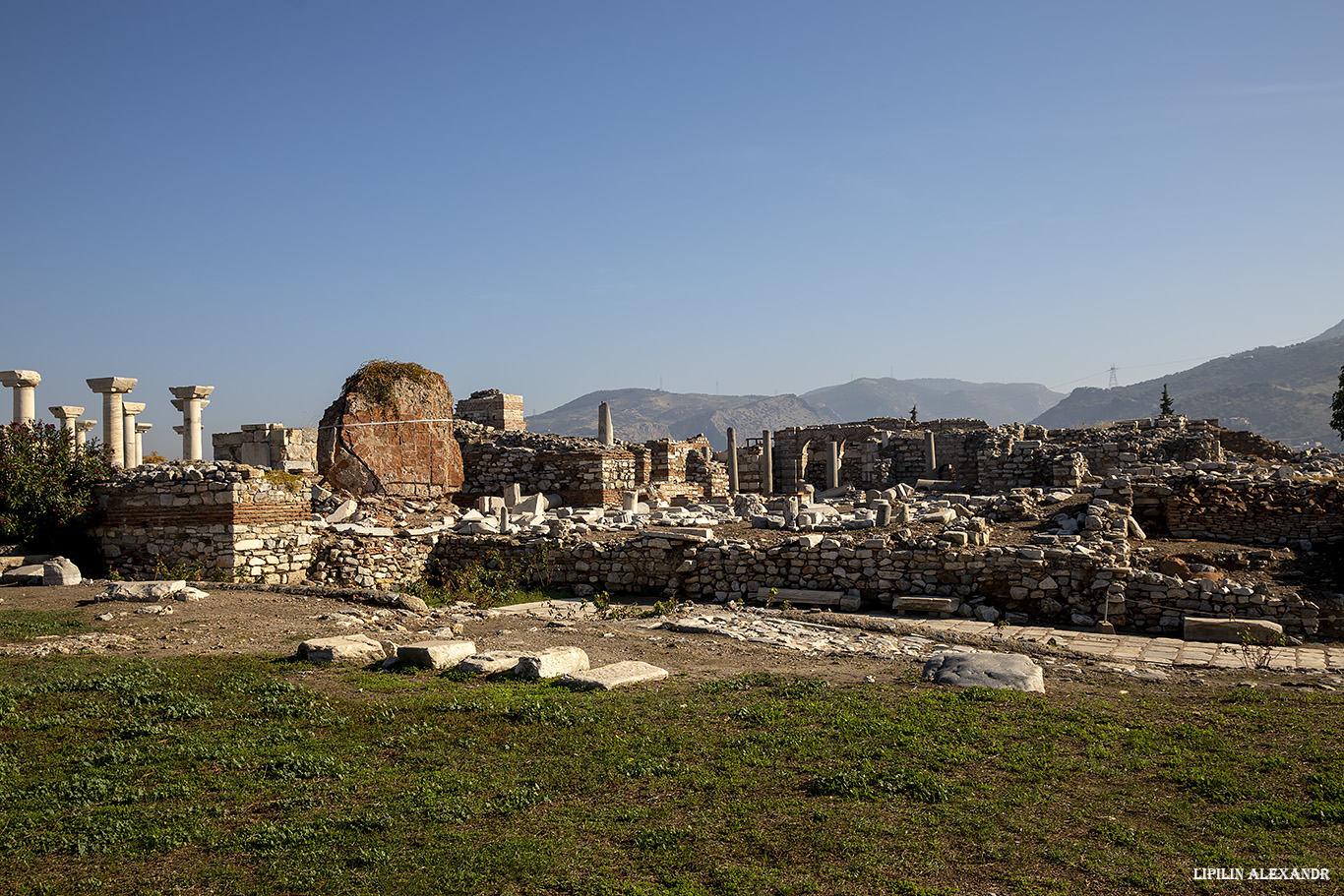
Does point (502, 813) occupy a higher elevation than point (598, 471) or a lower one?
lower

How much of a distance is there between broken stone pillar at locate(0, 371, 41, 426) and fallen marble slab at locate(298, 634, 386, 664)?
1903cm

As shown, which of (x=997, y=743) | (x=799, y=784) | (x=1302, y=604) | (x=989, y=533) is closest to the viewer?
(x=799, y=784)

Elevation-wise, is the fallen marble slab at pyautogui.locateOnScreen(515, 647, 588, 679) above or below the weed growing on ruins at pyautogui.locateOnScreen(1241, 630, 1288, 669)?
above

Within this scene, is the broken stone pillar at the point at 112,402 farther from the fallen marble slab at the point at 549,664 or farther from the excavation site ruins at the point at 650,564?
the fallen marble slab at the point at 549,664

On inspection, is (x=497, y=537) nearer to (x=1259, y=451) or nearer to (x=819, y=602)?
(x=819, y=602)

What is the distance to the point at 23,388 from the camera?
22.1 meters

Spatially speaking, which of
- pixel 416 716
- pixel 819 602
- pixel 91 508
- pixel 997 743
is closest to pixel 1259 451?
pixel 819 602

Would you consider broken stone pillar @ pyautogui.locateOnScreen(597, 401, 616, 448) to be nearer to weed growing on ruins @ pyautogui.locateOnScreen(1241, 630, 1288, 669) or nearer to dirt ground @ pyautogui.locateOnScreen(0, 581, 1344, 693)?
dirt ground @ pyautogui.locateOnScreen(0, 581, 1344, 693)

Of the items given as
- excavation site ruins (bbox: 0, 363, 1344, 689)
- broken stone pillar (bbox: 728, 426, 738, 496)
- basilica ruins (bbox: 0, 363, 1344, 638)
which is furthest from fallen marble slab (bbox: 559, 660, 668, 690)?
broken stone pillar (bbox: 728, 426, 738, 496)

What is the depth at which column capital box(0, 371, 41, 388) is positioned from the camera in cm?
2181

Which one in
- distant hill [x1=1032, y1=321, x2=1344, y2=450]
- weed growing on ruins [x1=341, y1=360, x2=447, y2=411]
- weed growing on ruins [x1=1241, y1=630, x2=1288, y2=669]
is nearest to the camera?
weed growing on ruins [x1=1241, y1=630, x2=1288, y2=669]

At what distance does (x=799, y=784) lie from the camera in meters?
5.11

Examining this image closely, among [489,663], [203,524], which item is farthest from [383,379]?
[489,663]

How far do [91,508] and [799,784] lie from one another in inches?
548
